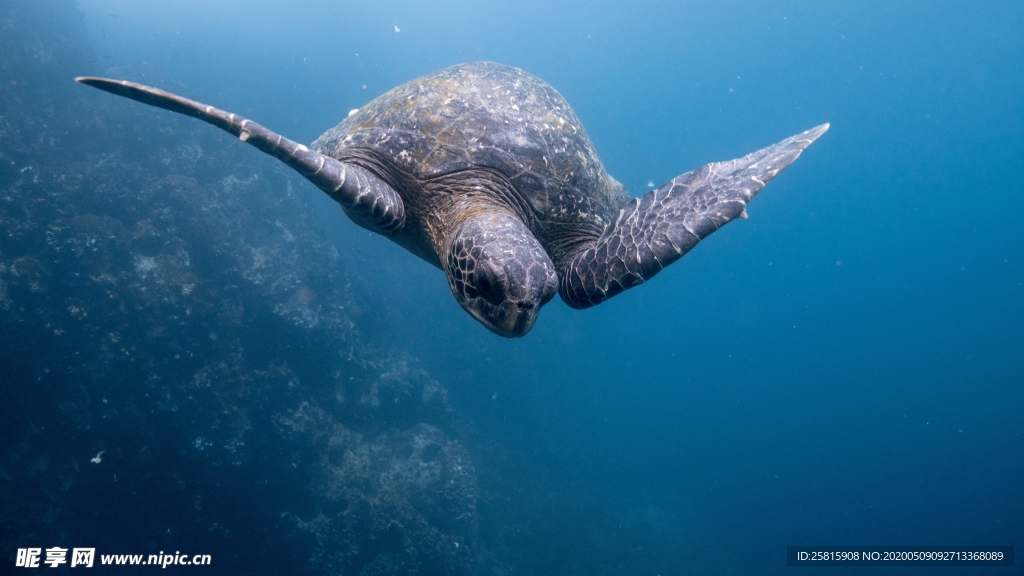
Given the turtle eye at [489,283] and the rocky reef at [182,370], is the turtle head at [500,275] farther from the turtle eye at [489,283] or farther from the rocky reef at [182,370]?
the rocky reef at [182,370]

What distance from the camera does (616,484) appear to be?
18375 mm

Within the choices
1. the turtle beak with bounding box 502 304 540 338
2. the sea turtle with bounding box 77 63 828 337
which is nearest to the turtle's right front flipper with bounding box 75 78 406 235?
the sea turtle with bounding box 77 63 828 337

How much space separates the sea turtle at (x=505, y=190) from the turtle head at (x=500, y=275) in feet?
0.04

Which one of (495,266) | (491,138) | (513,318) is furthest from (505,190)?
(513,318)

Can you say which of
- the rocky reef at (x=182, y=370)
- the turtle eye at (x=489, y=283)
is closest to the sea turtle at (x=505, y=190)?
the turtle eye at (x=489, y=283)

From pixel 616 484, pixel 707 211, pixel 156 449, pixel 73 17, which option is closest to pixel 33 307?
pixel 156 449

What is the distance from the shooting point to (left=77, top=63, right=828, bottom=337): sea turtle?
2.80m

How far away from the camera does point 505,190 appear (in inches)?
150

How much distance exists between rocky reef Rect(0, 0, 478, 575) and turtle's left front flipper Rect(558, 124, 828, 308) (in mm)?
9746

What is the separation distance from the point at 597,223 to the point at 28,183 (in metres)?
13.5

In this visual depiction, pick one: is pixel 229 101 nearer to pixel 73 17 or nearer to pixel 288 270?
pixel 73 17

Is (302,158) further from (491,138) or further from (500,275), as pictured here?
(491,138)

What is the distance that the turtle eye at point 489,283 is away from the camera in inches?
104

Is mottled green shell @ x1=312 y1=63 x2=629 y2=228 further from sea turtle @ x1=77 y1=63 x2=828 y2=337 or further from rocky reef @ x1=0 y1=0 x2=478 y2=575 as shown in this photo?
rocky reef @ x1=0 y1=0 x2=478 y2=575
